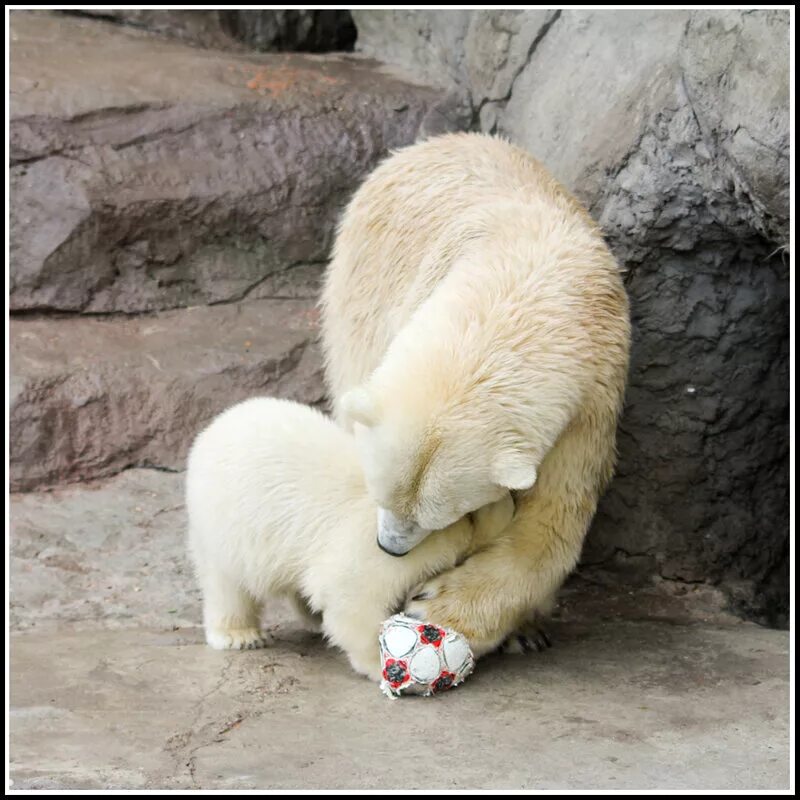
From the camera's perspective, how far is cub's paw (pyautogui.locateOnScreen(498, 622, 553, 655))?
442 centimetres

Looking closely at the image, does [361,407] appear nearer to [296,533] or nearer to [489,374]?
[489,374]

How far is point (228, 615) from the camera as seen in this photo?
439 cm

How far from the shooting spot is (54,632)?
4633 millimetres

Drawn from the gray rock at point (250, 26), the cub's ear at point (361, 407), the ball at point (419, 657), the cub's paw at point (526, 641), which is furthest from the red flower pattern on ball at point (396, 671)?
the gray rock at point (250, 26)

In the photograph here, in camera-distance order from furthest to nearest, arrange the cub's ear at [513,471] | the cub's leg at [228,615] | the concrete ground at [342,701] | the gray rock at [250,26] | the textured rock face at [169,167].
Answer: the gray rock at [250,26], the textured rock face at [169,167], the cub's leg at [228,615], the cub's ear at [513,471], the concrete ground at [342,701]

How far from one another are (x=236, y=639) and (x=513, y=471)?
1321 millimetres

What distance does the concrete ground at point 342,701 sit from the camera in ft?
10.9

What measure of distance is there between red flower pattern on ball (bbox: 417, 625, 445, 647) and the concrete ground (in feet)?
0.59

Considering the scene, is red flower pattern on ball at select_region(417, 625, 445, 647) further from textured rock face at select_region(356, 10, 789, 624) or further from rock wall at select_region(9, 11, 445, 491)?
rock wall at select_region(9, 11, 445, 491)

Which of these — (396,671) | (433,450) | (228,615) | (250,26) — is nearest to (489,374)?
(433,450)

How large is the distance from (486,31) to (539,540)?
328 cm

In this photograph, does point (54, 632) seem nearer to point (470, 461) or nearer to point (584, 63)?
point (470, 461)

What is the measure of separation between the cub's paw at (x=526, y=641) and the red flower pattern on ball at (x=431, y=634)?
54 centimetres

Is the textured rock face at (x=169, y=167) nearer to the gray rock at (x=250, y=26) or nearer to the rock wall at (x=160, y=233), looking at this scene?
the rock wall at (x=160, y=233)
